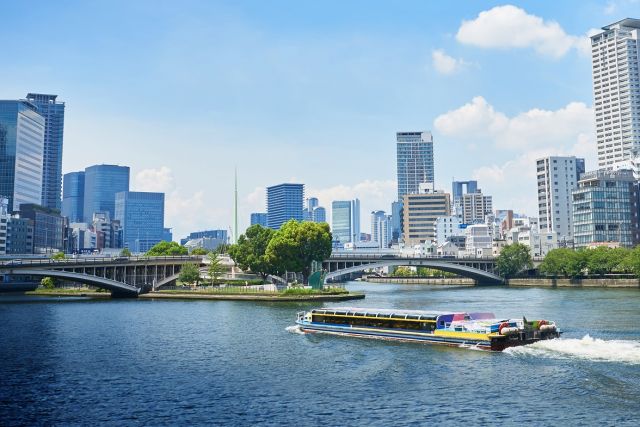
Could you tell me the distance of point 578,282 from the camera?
547 ft

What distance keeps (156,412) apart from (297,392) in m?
9.49

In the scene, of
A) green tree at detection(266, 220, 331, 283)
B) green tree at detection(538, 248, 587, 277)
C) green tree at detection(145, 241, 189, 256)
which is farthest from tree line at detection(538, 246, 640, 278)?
green tree at detection(145, 241, 189, 256)

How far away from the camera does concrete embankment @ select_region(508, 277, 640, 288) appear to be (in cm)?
15534

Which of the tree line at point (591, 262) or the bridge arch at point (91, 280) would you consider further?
the tree line at point (591, 262)

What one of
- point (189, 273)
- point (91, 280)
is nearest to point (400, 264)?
point (189, 273)

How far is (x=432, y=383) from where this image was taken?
145ft

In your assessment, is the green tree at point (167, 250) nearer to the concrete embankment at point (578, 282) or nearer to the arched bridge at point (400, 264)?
the arched bridge at point (400, 264)

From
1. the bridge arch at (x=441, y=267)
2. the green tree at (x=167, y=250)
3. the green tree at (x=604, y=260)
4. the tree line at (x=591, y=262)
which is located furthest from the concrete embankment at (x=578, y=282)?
the green tree at (x=167, y=250)

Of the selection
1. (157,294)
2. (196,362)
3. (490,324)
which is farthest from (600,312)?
(157,294)

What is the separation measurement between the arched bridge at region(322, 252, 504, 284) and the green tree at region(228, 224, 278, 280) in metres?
17.5

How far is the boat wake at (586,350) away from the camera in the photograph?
2016 inches

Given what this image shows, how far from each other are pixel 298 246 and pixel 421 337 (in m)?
68.6

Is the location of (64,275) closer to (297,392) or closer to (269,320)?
(269,320)

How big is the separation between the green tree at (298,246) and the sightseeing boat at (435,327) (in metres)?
53.2
